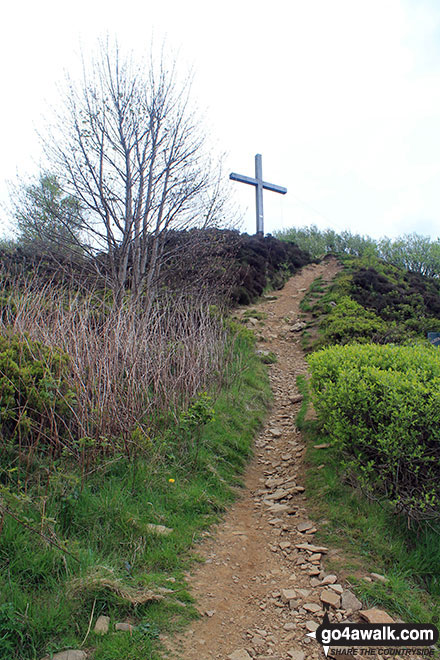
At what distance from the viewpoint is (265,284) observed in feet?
47.0

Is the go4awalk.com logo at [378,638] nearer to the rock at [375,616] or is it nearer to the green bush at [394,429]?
the rock at [375,616]

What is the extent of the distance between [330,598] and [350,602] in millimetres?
122

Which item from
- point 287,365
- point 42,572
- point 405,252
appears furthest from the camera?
point 405,252

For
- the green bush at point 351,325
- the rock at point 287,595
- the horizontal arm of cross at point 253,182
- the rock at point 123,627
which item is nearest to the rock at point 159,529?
the rock at point 123,627

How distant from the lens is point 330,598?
252cm


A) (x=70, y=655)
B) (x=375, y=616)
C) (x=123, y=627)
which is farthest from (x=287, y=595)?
(x=70, y=655)

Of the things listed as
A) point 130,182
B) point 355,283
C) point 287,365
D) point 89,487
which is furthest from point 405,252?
point 89,487

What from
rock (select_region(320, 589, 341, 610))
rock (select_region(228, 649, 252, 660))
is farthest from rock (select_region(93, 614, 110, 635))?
rock (select_region(320, 589, 341, 610))

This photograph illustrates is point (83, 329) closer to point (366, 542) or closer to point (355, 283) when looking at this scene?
point (366, 542)

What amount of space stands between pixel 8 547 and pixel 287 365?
6.99 m

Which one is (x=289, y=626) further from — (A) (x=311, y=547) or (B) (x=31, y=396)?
(B) (x=31, y=396)

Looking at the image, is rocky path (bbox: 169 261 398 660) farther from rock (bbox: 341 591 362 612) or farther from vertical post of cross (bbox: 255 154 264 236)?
vertical post of cross (bbox: 255 154 264 236)

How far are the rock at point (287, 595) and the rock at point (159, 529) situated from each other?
0.92 meters

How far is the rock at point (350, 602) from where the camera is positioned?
2426 millimetres
